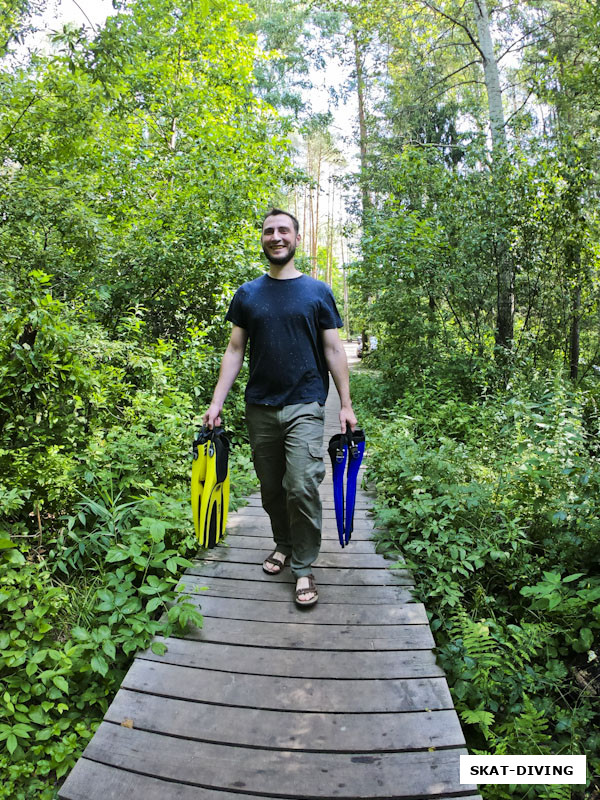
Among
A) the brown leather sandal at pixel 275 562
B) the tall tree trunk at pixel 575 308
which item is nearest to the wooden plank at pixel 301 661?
the brown leather sandal at pixel 275 562

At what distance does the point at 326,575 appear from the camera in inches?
131

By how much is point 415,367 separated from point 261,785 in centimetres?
773

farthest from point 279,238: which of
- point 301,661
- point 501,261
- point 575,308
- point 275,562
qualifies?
point 575,308

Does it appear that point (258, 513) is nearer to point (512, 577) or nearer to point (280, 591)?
point (280, 591)

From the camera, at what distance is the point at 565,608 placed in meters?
2.80

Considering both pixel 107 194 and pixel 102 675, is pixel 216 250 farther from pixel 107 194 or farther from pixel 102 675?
pixel 102 675

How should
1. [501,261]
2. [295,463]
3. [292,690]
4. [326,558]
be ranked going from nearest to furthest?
[292,690] < [295,463] < [326,558] < [501,261]

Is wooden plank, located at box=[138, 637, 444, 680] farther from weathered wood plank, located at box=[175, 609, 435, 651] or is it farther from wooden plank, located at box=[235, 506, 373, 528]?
wooden plank, located at box=[235, 506, 373, 528]

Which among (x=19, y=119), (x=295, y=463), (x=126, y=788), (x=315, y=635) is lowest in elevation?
(x=126, y=788)

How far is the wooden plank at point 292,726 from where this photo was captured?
6.65 feet

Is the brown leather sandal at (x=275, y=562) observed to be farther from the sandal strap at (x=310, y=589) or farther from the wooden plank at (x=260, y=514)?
the wooden plank at (x=260, y=514)

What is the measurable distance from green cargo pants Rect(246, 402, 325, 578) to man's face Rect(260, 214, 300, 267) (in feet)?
2.95

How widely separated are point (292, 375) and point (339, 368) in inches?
11.8

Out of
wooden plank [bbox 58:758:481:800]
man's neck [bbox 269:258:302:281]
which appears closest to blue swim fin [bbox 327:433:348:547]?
man's neck [bbox 269:258:302:281]
